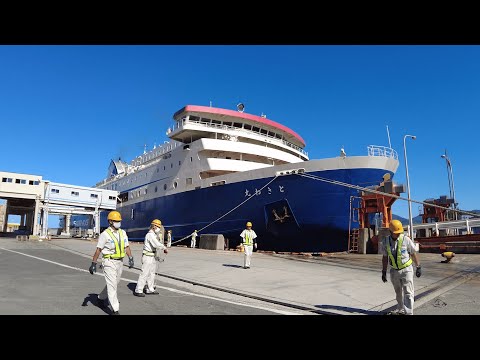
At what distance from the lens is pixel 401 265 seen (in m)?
5.27

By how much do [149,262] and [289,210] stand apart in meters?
10.3

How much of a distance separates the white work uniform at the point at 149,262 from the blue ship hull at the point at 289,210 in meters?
10.1

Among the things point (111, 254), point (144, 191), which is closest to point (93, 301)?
point (111, 254)

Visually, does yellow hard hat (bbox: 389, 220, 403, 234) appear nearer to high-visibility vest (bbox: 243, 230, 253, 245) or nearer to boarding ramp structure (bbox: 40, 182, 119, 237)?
high-visibility vest (bbox: 243, 230, 253, 245)

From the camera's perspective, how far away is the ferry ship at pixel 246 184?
16.3 m

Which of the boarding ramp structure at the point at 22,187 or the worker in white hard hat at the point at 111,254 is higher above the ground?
the boarding ramp structure at the point at 22,187

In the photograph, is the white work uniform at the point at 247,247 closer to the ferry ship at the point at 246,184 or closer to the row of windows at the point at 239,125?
the ferry ship at the point at 246,184

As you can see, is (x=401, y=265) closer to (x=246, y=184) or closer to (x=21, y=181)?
(x=246, y=184)

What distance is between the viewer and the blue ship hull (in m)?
16.2

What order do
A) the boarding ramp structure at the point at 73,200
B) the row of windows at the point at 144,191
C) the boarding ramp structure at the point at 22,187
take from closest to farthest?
the row of windows at the point at 144,191, the boarding ramp structure at the point at 22,187, the boarding ramp structure at the point at 73,200

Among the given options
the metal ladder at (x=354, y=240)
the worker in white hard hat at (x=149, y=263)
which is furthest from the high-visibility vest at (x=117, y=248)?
the metal ladder at (x=354, y=240)
